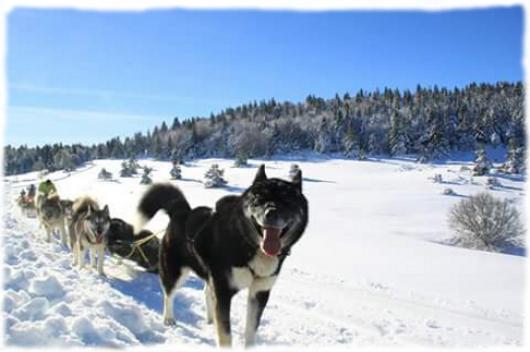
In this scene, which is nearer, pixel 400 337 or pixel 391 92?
pixel 400 337

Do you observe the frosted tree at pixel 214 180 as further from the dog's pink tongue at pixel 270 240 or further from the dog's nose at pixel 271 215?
the dog's nose at pixel 271 215

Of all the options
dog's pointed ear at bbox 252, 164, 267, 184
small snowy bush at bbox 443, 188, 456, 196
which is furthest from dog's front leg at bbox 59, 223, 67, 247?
small snowy bush at bbox 443, 188, 456, 196

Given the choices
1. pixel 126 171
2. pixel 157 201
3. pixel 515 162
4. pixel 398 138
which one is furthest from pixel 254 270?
pixel 398 138

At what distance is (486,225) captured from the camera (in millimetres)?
35750

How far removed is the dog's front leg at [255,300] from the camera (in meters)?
4.54

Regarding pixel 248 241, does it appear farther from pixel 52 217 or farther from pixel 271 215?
pixel 52 217

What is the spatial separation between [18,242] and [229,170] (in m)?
66.1

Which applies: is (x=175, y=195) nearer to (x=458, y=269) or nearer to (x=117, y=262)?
(x=117, y=262)

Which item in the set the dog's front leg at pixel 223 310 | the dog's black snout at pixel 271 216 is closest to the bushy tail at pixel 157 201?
the dog's front leg at pixel 223 310

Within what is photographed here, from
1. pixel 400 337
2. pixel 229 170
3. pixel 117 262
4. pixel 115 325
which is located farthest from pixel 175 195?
pixel 229 170

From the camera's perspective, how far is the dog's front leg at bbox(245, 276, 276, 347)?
4.54 meters

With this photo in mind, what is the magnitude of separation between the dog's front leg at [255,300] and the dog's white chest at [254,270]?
0.09 metres

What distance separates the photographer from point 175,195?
6.19m

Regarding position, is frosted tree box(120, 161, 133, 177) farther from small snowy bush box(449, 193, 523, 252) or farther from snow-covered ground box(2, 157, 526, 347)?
snow-covered ground box(2, 157, 526, 347)
